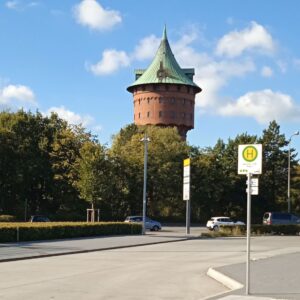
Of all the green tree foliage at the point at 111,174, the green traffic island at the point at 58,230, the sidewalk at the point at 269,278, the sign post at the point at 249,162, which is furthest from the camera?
the green tree foliage at the point at 111,174

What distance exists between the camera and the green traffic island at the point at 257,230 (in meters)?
42.7

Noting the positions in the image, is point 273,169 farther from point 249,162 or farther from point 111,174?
point 249,162

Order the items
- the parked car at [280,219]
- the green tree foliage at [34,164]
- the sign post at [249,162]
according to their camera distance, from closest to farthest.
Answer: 1. the sign post at [249,162]
2. the parked car at [280,219]
3. the green tree foliage at [34,164]

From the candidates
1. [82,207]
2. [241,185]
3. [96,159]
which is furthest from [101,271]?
[241,185]

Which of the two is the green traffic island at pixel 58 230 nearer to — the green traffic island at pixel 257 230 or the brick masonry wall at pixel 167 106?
the green traffic island at pixel 257 230

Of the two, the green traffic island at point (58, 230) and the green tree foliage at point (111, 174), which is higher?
the green tree foliage at point (111, 174)

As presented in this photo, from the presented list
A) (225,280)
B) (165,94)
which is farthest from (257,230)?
(165,94)

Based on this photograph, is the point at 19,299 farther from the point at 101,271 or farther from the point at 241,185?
the point at 241,185

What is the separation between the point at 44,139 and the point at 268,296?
185 ft

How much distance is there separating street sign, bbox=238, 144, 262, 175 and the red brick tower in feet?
275

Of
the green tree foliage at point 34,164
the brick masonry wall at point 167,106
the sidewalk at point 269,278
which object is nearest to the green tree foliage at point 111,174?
the green tree foliage at point 34,164

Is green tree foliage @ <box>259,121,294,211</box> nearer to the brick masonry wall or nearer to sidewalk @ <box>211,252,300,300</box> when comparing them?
the brick masonry wall

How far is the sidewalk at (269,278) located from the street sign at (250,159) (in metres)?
2.55

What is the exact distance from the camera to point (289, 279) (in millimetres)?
14281
